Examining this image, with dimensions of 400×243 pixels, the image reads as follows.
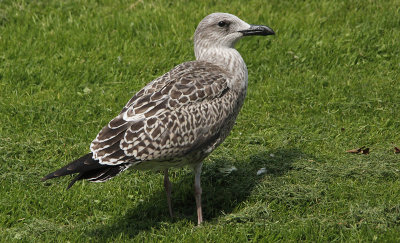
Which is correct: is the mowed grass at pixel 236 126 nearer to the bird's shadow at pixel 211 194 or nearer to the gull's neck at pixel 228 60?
the bird's shadow at pixel 211 194

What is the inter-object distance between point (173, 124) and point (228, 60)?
1.09 meters

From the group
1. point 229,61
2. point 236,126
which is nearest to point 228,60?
point 229,61

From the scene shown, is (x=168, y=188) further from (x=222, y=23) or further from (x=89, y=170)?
(x=222, y=23)

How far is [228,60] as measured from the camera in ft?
21.4

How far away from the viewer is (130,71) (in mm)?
8797

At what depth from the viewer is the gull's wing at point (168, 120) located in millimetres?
5699

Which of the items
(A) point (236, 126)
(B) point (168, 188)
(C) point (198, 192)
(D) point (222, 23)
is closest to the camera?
(C) point (198, 192)

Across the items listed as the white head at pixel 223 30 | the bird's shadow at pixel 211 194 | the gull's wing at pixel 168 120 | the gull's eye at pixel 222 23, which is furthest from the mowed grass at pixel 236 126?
the gull's eye at pixel 222 23

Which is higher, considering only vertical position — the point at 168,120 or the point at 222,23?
the point at 222,23

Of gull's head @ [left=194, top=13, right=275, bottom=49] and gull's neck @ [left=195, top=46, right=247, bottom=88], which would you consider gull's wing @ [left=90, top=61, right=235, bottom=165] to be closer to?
gull's neck @ [left=195, top=46, right=247, bottom=88]

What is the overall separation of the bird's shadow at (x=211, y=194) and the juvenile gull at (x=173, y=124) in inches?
9.6

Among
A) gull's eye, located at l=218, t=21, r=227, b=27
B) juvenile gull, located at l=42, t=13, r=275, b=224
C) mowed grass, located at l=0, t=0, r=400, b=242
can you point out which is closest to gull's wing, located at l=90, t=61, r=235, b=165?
juvenile gull, located at l=42, t=13, r=275, b=224

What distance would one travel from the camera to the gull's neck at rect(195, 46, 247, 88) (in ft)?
21.2

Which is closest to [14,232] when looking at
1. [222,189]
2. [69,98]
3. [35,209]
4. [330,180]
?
[35,209]
